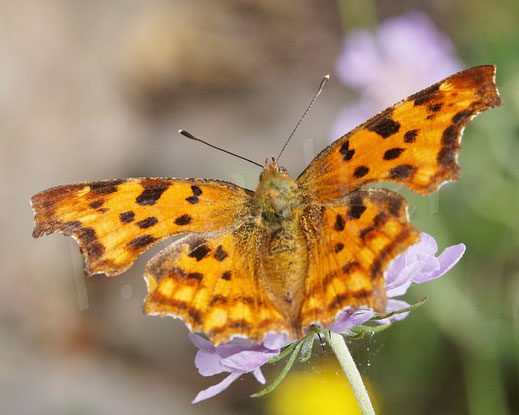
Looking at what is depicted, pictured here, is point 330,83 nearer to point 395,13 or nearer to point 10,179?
point 395,13

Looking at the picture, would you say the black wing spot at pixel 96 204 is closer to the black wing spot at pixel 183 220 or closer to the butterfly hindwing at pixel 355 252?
the black wing spot at pixel 183 220

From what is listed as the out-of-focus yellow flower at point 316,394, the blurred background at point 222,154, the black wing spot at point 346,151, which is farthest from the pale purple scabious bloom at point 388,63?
the black wing spot at point 346,151

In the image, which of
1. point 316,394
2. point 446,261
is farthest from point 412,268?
point 316,394

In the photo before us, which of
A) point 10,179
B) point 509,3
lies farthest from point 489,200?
point 10,179

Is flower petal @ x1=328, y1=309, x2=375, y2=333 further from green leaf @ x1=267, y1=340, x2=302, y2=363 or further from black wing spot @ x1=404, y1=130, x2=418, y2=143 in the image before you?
black wing spot @ x1=404, y1=130, x2=418, y2=143

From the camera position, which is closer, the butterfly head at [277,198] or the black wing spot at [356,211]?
the black wing spot at [356,211]

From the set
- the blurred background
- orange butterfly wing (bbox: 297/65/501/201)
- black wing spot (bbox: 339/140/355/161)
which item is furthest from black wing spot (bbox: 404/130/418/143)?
the blurred background
